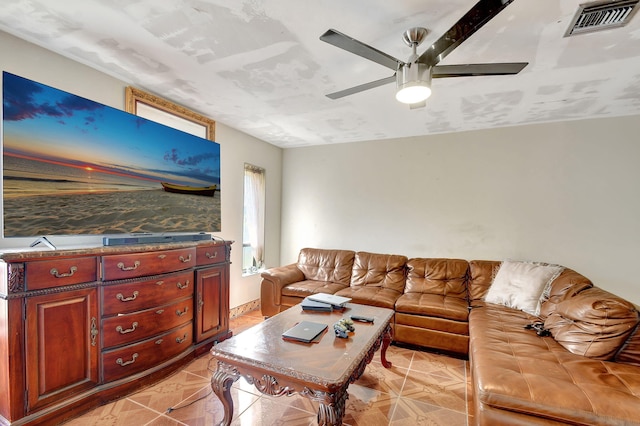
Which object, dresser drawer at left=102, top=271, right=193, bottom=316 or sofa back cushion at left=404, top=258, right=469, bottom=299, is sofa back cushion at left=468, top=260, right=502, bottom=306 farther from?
dresser drawer at left=102, top=271, right=193, bottom=316

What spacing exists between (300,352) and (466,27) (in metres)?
1.84

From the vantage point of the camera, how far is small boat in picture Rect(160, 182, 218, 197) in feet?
8.52

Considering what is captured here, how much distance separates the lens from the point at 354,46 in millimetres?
1460

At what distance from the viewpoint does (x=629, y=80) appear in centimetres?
228

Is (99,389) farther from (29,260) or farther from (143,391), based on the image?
(29,260)

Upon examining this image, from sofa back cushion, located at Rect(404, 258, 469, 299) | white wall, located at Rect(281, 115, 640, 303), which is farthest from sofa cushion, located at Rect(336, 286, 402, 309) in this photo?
white wall, located at Rect(281, 115, 640, 303)

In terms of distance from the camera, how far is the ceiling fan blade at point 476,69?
1.58 m

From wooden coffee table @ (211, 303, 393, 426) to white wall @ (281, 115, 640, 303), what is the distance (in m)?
2.30

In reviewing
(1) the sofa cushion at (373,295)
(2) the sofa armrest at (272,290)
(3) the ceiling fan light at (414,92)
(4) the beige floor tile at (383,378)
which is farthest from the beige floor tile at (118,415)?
(3) the ceiling fan light at (414,92)

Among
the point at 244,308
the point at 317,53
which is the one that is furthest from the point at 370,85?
the point at 244,308

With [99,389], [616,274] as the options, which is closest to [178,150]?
[99,389]

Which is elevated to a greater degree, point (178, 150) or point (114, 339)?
point (178, 150)

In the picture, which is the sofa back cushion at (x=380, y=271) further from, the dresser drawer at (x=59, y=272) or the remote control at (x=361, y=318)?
the dresser drawer at (x=59, y=272)

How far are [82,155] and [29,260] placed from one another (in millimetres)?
815
